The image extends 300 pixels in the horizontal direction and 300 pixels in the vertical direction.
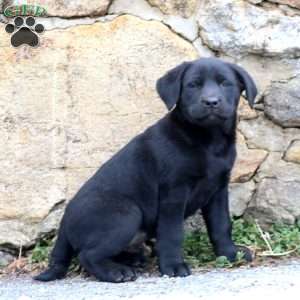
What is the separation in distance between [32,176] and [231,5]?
158 cm

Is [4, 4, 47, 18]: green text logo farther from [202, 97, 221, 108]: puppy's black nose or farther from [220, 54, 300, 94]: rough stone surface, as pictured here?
[202, 97, 221, 108]: puppy's black nose

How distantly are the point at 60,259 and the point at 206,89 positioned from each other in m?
1.24

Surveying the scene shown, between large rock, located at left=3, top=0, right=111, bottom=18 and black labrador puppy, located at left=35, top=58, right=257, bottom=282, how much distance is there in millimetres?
728

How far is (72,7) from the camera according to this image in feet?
16.4

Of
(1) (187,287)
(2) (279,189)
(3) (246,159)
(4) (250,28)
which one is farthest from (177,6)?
(1) (187,287)

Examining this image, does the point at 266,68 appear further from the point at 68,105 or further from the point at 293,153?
the point at 68,105

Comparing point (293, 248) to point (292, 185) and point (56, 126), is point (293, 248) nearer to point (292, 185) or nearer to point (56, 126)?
point (292, 185)

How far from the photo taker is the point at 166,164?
14.7ft

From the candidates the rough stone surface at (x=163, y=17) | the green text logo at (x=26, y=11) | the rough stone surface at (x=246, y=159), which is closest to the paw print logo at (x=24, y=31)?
the green text logo at (x=26, y=11)

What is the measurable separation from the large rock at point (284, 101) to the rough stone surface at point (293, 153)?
154 mm

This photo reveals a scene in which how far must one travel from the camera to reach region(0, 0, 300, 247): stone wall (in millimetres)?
5000

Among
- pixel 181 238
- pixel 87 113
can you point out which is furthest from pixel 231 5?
pixel 181 238

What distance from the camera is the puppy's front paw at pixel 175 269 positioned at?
14.3ft

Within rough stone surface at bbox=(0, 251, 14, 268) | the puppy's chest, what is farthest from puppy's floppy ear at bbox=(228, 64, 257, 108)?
rough stone surface at bbox=(0, 251, 14, 268)
